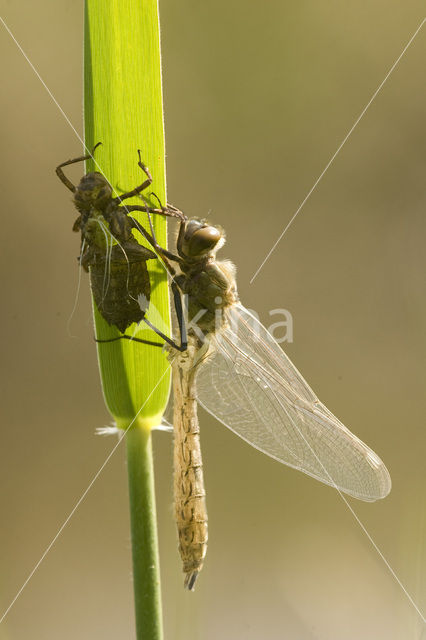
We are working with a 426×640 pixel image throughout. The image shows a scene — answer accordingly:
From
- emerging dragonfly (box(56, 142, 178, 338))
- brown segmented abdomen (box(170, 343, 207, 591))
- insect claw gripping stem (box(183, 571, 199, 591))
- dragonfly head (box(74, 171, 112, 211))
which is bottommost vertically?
insect claw gripping stem (box(183, 571, 199, 591))

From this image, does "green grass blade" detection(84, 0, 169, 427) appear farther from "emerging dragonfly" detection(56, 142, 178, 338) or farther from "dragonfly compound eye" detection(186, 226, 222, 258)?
"dragonfly compound eye" detection(186, 226, 222, 258)

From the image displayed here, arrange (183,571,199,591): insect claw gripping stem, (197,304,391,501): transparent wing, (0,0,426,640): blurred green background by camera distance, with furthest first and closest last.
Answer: (0,0,426,640): blurred green background
(197,304,391,501): transparent wing
(183,571,199,591): insect claw gripping stem

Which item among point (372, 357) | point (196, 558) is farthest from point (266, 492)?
point (196, 558)

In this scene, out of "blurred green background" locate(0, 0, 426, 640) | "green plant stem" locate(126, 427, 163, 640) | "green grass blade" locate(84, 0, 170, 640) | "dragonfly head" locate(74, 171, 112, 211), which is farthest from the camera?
"blurred green background" locate(0, 0, 426, 640)

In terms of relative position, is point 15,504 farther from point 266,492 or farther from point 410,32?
point 410,32

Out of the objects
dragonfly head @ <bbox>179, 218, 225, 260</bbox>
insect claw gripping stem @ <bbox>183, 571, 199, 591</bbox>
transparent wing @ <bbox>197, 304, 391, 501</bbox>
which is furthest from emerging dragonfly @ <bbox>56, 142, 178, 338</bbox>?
insect claw gripping stem @ <bbox>183, 571, 199, 591</bbox>

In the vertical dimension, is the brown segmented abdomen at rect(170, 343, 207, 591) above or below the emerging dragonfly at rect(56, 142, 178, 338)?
below

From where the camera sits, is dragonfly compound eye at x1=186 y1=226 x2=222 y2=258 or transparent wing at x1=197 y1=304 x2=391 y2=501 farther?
transparent wing at x1=197 y1=304 x2=391 y2=501
